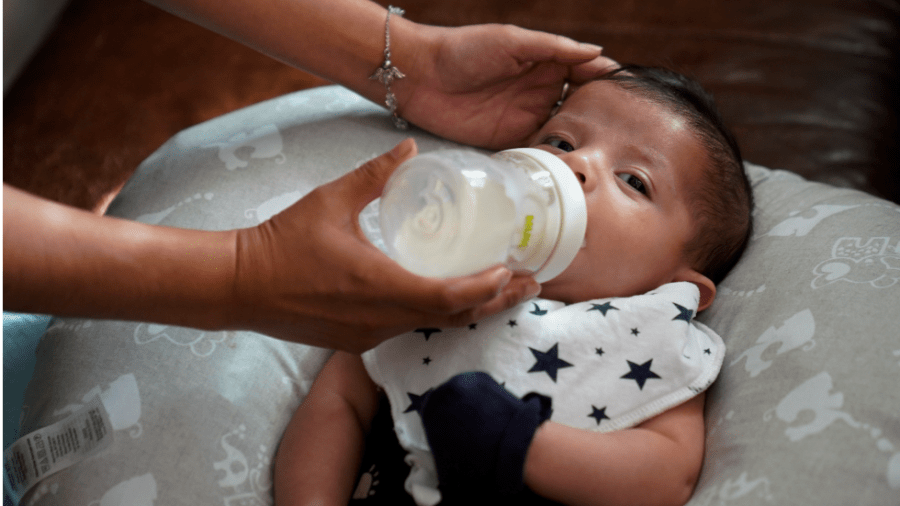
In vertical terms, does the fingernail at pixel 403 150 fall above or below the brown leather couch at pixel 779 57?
above

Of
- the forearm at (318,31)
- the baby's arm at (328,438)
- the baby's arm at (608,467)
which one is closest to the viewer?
the baby's arm at (608,467)

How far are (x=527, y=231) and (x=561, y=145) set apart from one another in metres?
0.31

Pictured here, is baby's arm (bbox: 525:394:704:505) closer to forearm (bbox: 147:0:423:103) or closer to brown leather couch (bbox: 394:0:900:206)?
forearm (bbox: 147:0:423:103)

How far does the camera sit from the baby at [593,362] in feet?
2.69

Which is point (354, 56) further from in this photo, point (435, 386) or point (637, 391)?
point (637, 391)

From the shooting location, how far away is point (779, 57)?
175 cm

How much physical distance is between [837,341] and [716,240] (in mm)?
259

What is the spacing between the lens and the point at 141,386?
3.27 feet

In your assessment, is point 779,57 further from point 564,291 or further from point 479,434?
point 479,434

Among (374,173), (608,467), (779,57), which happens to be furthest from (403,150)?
(779,57)

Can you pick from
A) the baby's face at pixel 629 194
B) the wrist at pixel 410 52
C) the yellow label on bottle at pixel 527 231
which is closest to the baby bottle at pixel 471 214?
the yellow label on bottle at pixel 527 231

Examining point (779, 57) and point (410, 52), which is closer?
point (410, 52)

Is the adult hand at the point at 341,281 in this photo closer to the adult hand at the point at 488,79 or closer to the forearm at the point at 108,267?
the forearm at the point at 108,267

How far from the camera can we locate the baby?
0.82 metres
